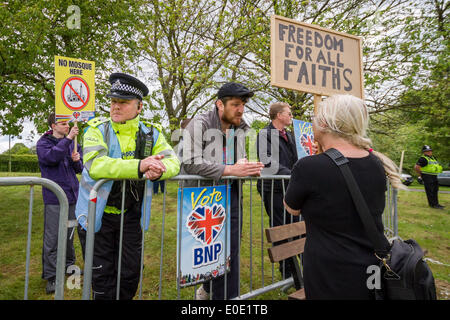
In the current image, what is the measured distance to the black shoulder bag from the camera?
1.38m

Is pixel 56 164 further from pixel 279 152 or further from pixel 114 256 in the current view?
pixel 279 152

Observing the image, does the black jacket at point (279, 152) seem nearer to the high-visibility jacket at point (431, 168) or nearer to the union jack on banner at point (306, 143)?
the union jack on banner at point (306, 143)

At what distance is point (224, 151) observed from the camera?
265 centimetres

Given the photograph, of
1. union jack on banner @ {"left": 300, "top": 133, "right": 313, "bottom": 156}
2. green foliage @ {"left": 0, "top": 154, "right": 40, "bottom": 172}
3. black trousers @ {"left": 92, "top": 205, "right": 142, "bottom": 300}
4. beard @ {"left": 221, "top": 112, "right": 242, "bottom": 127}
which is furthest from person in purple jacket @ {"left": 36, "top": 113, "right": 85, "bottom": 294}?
green foliage @ {"left": 0, "top": 154, "right": 40, "bottom": 172}

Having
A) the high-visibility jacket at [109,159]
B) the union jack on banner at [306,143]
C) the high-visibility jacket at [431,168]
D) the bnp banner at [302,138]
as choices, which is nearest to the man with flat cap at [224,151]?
the high-visibility jacket at [109,159]

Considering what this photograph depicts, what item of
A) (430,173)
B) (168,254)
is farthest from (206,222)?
(430,173)

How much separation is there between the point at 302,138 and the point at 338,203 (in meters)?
2.21

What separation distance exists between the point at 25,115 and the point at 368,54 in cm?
1036

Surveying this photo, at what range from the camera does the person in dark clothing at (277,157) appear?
3.44 m

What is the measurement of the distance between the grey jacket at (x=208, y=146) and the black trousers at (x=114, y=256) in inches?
24.0

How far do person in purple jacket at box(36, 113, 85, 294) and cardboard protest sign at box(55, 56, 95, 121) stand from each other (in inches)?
7.1
